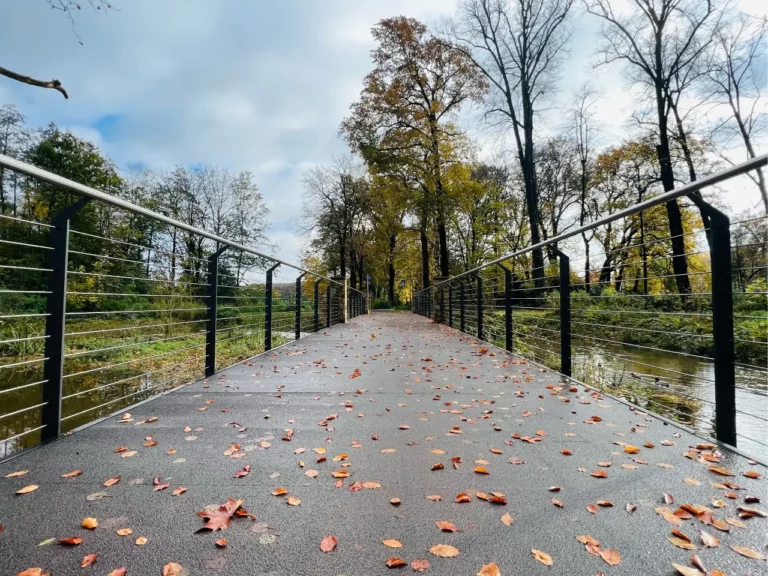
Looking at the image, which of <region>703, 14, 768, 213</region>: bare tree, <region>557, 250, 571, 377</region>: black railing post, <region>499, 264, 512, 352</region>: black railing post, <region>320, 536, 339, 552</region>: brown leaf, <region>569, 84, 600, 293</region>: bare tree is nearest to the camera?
<region>320, 536, 339, 552</region>: brown leaf

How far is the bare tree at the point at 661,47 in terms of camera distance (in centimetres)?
1119

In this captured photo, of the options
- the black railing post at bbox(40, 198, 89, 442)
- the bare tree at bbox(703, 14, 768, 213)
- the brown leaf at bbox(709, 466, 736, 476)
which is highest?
the bare tree at bbox(703, 14, 768, 213)

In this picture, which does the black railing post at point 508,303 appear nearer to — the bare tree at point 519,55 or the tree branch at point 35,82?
the tree branch at point 35,82

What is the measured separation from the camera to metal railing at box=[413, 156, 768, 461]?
1.93m

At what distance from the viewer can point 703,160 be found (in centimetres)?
1398

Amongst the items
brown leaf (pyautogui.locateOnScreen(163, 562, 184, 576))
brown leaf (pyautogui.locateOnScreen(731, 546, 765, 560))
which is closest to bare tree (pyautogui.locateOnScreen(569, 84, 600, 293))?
brown leaf (pyautogui.locateOnScreen(731, 546, 765, 560))

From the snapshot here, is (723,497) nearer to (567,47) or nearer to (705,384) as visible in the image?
(705,384)

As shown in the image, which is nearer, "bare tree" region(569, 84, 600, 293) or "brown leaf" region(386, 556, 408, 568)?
"brown leaf" region(386, 556, 408, 568)

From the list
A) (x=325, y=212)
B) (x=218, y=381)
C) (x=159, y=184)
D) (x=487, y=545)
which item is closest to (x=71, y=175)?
(x=159, y=184)

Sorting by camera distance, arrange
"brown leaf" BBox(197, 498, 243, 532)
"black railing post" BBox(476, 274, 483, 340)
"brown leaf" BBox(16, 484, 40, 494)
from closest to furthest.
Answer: "brown leaf" BBox(197, 498, 243, 532), "brown leaf" BBox(16, 484, 40, 494), "black railing post" BBox(476, 274, 483, 340)

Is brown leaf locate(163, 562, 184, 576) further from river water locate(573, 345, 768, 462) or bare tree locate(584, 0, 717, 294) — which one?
bare tree locate(584, 0, 717, 294)

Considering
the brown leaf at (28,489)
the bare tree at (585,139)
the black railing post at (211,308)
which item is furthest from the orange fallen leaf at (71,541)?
the bare tree at (585,139)

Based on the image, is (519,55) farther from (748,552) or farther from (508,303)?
(748,552)

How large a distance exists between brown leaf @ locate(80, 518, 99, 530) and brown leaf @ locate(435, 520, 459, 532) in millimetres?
1103
